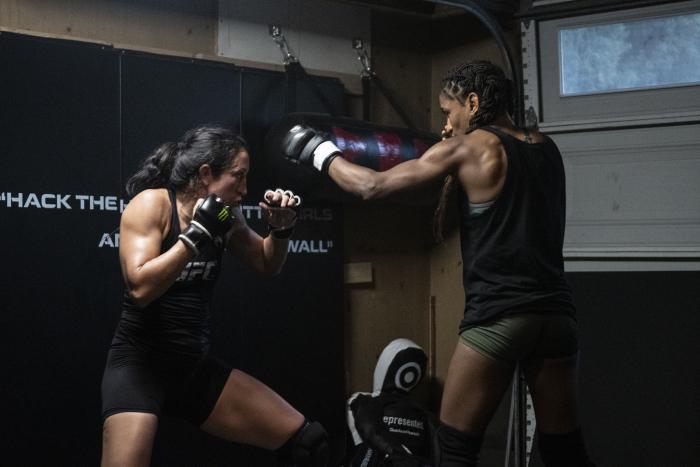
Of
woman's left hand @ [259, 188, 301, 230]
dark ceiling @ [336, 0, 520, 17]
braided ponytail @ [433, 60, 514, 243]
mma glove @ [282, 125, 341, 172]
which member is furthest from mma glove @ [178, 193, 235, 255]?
dark ceiling @ [336, 0, 520, 17]

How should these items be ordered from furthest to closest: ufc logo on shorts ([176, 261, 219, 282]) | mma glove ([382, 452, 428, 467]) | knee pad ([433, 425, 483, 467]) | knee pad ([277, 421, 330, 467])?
mma glove ([382, 452, 428, 467]) < knee pad ([277, 421, 330, 467]) < ufc logo on shorts ([176, 261, 219, 282]) < knee pad ([433, 425, 483, 467])

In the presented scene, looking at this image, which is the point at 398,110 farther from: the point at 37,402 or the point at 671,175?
the point at 37,402

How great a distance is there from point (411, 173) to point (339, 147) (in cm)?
185

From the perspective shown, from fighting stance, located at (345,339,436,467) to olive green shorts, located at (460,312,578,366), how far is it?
160 cm

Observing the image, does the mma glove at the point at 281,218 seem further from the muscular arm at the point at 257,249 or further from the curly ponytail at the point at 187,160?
the curly ponytail at the point at 187,160

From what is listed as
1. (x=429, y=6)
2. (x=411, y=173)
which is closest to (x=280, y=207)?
(x=411, y=173)

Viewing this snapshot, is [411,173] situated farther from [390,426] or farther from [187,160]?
[390,426]

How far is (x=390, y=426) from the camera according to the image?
4527 millimetres

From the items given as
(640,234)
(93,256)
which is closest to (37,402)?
(93,256)

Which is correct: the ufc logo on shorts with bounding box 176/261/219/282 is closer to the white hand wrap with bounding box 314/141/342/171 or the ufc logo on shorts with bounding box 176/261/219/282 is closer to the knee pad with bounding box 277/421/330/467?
the white hand wrap with bounding box 314/141/342/171

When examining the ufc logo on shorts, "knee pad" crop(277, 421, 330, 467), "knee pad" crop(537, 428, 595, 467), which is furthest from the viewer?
"knee pad" crop(277, 421, 330, 467)

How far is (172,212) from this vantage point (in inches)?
125

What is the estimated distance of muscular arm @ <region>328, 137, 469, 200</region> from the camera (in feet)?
9.39

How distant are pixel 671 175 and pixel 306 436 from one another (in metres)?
2.70
